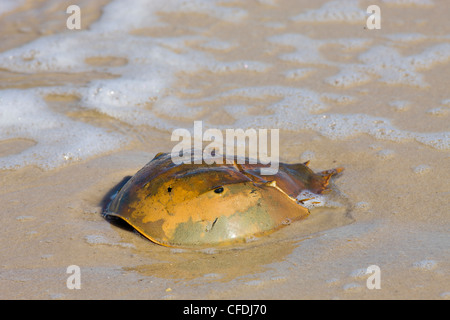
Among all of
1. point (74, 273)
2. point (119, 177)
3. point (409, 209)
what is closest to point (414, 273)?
point (409, 209)

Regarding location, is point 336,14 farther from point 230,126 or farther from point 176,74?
point 230,126

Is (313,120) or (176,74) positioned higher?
(176,74)

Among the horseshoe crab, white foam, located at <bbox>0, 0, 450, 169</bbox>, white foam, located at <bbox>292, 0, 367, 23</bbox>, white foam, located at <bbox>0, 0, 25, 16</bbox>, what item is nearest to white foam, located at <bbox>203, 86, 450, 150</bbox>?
white foam, located at <bbox>0, 0, 450, 169</bbox>

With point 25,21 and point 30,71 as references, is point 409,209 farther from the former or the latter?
point 25,21

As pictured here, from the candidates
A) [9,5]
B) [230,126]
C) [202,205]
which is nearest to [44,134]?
[230,126]

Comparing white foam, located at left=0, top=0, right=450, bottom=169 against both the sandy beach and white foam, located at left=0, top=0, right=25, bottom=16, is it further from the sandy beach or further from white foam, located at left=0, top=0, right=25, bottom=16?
white foam, located at left=0, top=0, right=25, bottom=16

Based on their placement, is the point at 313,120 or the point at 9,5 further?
the point at 9,5
